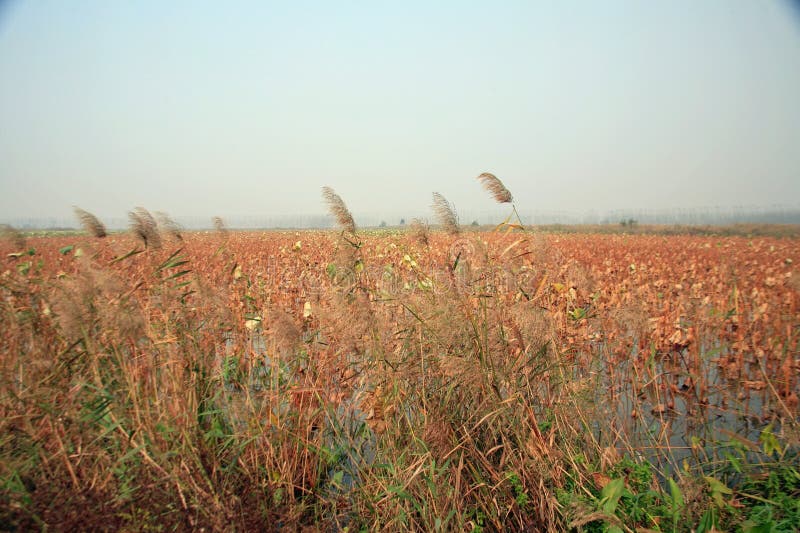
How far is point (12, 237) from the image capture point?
3.16 metres

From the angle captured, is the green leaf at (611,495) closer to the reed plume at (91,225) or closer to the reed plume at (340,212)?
the reed plume at (340,212)

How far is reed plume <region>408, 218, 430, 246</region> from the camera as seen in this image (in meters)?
2.94

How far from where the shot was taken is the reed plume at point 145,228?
2936mm

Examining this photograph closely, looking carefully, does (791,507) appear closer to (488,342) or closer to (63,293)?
(488,342)

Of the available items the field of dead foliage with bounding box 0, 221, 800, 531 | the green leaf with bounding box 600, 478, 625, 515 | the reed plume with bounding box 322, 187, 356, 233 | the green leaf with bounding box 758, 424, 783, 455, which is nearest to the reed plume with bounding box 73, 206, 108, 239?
the field of dead foliage with bounding box 0, 221, 800, 531

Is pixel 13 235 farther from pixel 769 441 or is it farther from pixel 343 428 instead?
pixel 769 441

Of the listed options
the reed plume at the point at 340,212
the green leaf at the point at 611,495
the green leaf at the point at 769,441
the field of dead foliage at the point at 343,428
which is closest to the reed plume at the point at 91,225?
the field of dead foliage at the point at 343,428

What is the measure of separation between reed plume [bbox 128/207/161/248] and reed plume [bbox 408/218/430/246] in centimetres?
161

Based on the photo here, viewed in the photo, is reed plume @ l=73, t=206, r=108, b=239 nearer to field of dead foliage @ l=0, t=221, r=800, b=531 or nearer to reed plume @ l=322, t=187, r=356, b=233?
field of dead foliage @ l=0, t=221, r=800, b=531

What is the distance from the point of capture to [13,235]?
3174 mm

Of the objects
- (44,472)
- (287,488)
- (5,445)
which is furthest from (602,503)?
(5,445)

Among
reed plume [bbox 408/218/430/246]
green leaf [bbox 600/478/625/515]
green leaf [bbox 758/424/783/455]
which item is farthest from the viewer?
reed plume [bbox 408/218/430/246]

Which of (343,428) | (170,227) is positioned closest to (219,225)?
(170,227)

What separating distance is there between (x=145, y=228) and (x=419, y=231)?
1718 mm
